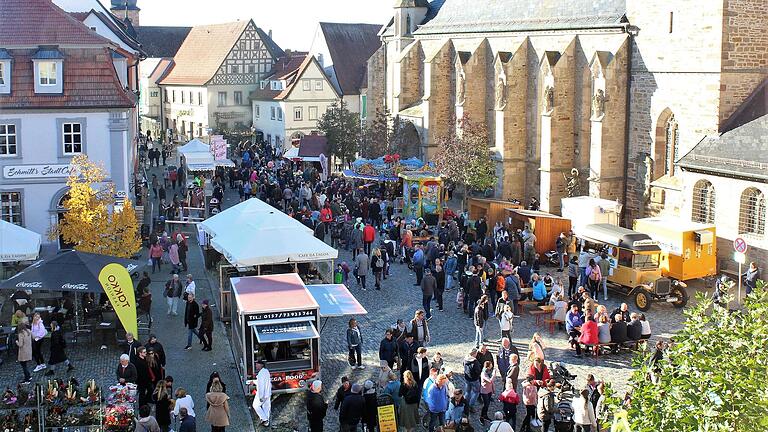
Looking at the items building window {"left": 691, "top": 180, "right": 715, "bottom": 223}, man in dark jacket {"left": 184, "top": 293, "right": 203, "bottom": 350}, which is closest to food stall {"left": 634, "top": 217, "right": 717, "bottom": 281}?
building window {"left": 691, "top": 180, "right": 715, "bottom": 223}

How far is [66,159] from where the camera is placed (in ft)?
109

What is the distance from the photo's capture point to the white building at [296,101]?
231 ft

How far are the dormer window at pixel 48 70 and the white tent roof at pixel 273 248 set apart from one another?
36.5 ft

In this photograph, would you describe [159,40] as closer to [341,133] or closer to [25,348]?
[341,133]

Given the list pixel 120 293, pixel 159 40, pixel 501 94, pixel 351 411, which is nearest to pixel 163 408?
pixel 351 411

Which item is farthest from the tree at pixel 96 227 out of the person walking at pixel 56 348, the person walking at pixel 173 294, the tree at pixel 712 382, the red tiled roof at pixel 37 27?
the tree at pixel 712 382

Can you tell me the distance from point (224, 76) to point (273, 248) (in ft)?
177

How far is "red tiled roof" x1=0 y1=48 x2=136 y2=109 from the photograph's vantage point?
1292 inches

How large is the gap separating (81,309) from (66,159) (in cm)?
1063

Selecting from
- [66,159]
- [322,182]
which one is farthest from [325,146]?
[66,159]

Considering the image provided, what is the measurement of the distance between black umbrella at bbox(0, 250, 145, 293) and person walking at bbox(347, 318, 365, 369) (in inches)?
225

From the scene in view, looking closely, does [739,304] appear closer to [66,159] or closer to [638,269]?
[638,269]

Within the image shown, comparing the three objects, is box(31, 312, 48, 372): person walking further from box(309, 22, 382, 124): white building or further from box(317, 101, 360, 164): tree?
box(309, 22, 382, 124): white building

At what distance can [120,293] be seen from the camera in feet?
72.1
